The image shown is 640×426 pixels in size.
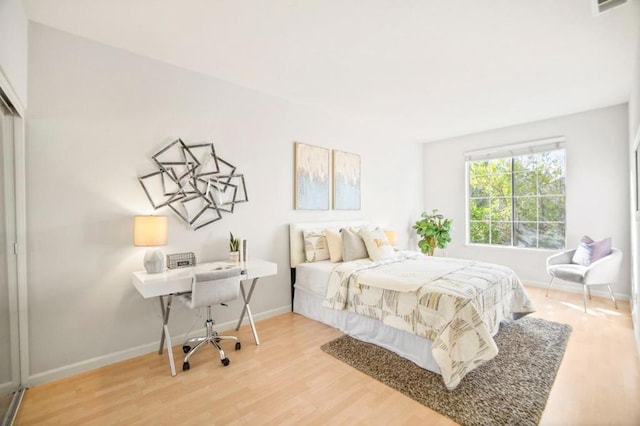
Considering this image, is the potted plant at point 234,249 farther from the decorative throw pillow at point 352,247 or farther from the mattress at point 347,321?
the decorative throw pillow at point 352,247

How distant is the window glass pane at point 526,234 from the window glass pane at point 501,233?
12 centimetres

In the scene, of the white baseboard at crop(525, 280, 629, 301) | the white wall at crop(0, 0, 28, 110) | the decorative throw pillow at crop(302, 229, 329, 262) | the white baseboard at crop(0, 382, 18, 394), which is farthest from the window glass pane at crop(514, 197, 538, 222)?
the white baseboard at crop(0, 382, 18, 394)

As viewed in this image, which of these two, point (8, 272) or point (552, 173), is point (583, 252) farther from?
point (8, 272)

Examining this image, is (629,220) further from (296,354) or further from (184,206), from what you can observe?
(184,206)

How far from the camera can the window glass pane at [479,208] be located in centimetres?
549

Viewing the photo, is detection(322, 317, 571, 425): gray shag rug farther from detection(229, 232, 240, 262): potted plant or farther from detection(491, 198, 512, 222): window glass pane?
detection(491, 198, 512, 222): window glass pane

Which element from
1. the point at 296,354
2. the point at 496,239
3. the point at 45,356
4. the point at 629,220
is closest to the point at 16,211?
the point at 45,356

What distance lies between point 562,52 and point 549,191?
276 centimetres

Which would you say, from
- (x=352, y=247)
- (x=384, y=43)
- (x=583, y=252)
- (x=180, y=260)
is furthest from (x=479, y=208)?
(x=180, y=260)

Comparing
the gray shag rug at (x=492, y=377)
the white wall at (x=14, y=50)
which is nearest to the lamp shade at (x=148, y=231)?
the white wall at (x=14, y=50)

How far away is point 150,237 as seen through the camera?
2.51m

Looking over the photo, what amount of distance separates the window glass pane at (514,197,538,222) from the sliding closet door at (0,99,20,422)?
20.8 feet

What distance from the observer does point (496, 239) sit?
5.38 meters

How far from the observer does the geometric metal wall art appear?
2816mm
